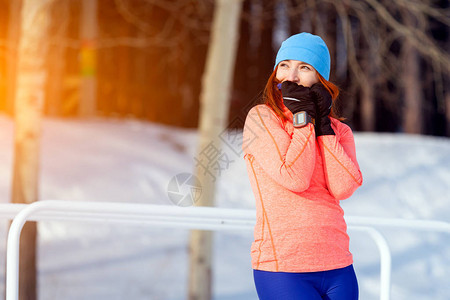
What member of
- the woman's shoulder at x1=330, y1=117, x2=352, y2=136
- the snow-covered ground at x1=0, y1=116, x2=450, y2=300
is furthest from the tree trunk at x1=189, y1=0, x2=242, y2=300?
the woman's shoulder at x1=330, y1=117, x2=352, y2=136

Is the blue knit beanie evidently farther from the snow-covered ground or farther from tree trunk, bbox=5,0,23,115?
tree trunk, bbox=5,0,23,115

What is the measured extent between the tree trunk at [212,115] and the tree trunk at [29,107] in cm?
141

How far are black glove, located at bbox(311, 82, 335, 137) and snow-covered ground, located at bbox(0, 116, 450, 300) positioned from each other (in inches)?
128

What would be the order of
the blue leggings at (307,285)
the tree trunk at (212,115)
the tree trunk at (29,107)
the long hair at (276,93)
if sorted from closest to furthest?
the blue leggings at (307,285) → the long hair at (276,93) → the tree trunk at (29,107) → the tree trunk at (212,115)

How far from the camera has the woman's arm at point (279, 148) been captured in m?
1.60

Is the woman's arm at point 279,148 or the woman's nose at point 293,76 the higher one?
the woman's nose at point 293,76

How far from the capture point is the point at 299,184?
5.24 feet

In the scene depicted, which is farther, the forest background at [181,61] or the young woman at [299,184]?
the forest background at [181,61]

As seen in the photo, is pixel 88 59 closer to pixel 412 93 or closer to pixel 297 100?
pixel 412 93

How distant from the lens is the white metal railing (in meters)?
2.12

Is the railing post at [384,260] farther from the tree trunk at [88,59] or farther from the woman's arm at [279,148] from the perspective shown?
the tree trunk at [88,59]

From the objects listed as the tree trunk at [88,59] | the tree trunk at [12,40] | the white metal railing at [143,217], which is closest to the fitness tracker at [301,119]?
the white metal railing at [143,217]

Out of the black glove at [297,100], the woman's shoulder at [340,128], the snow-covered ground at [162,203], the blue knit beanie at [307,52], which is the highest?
the blue knit beanie at [307,52]

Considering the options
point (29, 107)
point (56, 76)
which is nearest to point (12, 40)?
point (56, 76)
